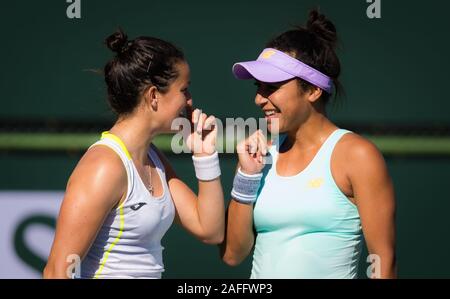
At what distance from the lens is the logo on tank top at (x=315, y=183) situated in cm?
289

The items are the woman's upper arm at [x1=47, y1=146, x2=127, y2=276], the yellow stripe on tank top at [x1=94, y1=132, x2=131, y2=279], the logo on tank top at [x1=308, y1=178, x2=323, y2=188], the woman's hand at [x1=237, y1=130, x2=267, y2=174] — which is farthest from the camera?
the woman's hand at [x1=237, y1=130, x2=267, y2=174]

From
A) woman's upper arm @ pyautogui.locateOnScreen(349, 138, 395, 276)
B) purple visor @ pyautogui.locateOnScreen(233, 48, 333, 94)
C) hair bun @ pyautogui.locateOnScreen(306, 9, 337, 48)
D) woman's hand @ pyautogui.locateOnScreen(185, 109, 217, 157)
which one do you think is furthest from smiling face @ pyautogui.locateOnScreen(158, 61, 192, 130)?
woman's upper arm @ pyautogui.locateOnScreen(349, 138, 395, 276)

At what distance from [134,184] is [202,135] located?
15.8 inches

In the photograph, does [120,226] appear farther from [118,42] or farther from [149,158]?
[118,42]

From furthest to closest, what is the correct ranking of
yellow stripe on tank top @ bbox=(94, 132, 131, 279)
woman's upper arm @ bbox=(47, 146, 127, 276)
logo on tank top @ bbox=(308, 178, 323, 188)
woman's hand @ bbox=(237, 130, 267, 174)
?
woman's hand @ bbox=(237, 130, 267, 174), logo on tank top @ bbox=(308, 178, 323, 188), yellow stripe on tank top @ bbox=(94, 132, 131, 279), woman's upper arm @ bbox=(47, 146, 127, 276)

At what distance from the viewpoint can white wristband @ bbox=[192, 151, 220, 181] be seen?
A: 3053 mm

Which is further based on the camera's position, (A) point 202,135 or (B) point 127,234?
(A) point 202,135

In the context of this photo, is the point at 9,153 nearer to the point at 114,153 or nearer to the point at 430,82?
the point at 114,153

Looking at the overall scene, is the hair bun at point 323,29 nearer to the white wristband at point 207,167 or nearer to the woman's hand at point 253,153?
the woman's hand at point 253,153

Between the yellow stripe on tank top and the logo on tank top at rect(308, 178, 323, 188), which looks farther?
the logo on tank top at rect(308, 178, 323, 188)

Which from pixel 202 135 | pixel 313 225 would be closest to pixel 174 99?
pixel 202 135

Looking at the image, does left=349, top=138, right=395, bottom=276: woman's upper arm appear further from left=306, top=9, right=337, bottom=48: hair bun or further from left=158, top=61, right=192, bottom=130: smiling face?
left=158, top=61, right=192, bottom=130: smiling face

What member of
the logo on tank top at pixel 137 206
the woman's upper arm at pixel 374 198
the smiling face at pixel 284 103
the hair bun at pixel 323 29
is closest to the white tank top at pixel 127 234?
the logo on tank top at pixel 137 206

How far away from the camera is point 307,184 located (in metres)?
2.91
